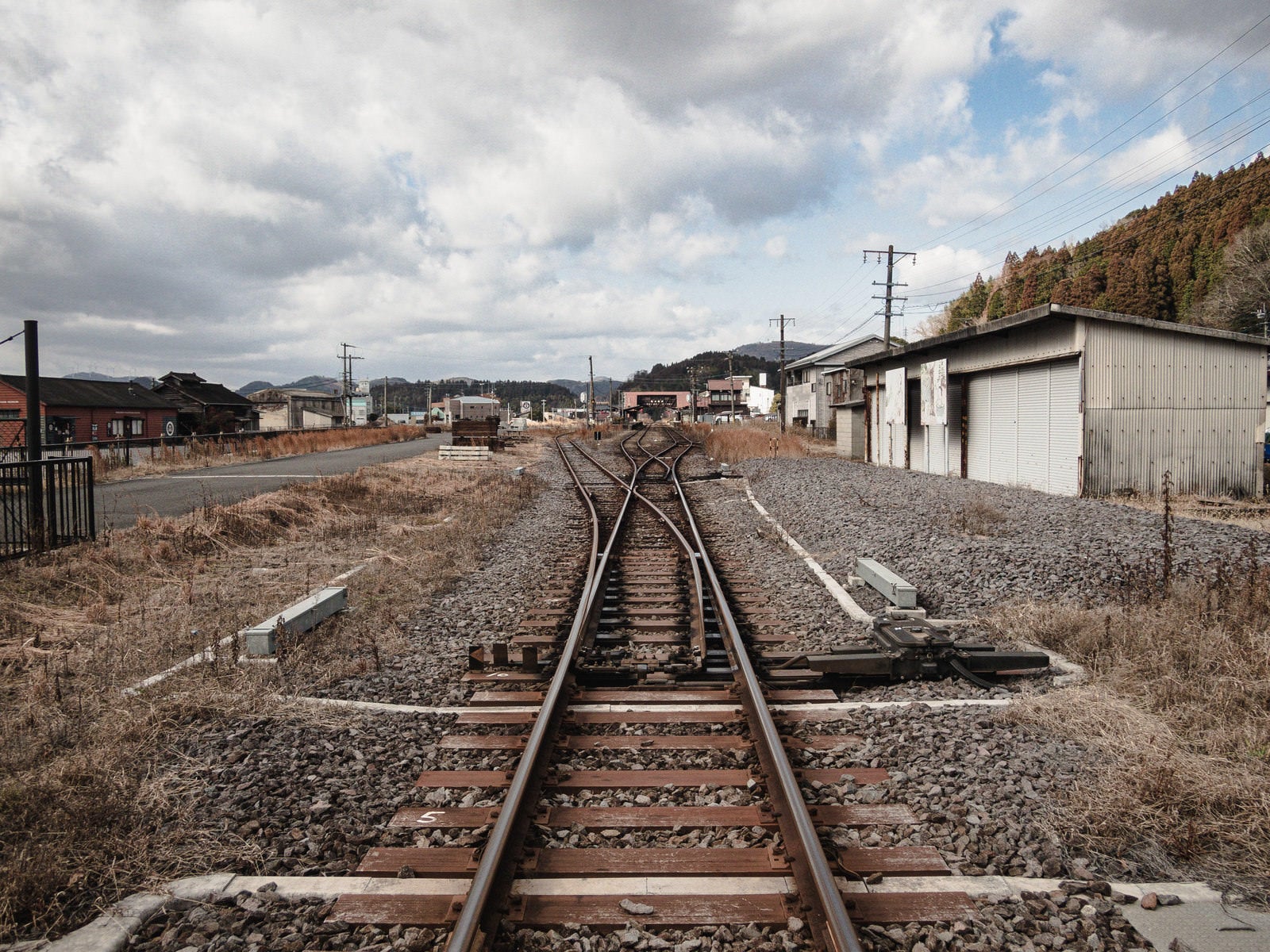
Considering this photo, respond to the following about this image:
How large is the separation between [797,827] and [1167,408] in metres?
16.0

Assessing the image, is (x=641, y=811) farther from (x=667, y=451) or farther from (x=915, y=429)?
(x=667, y=451)

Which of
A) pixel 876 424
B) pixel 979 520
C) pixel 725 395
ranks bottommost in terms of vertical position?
pixel 979 520

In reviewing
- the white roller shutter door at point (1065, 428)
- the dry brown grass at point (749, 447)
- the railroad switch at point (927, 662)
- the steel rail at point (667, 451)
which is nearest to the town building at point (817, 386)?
the steel rail at point (667, 451)

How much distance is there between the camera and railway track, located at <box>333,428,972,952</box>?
2.95m

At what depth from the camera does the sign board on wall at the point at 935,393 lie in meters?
20.3

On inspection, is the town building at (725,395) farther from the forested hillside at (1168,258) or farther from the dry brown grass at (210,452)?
the dry brown grass at (210,452)

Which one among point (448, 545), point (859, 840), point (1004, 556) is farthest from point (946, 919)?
point (448, 545)

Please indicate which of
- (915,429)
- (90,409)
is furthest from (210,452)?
(90,409)

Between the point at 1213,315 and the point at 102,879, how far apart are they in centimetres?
6230

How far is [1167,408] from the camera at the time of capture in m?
15.5

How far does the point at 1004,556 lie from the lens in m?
8.78

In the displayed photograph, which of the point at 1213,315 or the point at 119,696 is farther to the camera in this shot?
the point at 1213,315

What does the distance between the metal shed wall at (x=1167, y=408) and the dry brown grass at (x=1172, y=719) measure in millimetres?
9310

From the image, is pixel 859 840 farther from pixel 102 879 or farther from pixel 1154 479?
pixel 1154 479
